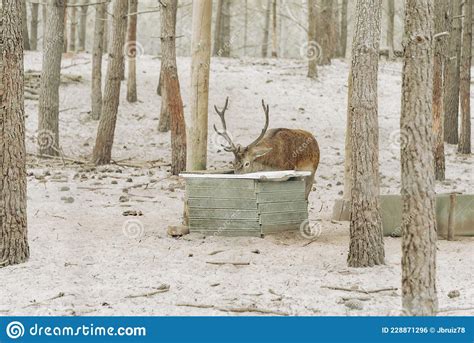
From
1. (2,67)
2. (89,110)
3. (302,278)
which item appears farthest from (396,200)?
(89,110)

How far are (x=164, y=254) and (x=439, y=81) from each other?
7.06 meters

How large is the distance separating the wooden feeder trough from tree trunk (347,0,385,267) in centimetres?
165

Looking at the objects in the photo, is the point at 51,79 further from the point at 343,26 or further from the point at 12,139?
the point at 343,26

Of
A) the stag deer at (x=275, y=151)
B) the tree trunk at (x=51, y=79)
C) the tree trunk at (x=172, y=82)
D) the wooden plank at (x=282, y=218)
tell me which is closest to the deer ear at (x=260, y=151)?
the stag deer at (x=275, y=151)

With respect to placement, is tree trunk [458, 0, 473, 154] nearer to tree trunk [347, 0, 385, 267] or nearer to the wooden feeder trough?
the wooden feeder trough

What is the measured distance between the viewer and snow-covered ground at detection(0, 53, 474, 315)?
6645 millimetres

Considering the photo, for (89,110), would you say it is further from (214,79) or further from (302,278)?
(302,278)

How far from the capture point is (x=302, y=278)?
24.6ft

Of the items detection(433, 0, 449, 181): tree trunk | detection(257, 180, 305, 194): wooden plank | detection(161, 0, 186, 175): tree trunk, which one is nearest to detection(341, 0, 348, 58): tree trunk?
detection(433, 0, 449, 181): tree trunk

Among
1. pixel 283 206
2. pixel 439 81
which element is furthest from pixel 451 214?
pixel 439 81

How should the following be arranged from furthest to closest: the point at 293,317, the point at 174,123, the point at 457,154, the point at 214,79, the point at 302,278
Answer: the point at 214,79 < the point at 457,154 < the point at 174,123 < the point at 302,278 < the point at 293,317

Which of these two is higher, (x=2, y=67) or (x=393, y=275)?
(x=2, y=67)

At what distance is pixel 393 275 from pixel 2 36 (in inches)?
185

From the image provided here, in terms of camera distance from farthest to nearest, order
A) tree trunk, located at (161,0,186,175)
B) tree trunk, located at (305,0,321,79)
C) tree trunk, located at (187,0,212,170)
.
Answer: tree trunk, located at (305,0,321,79)
tree trunk, located at (161,0,186,175)
tree trunk, located at (187,0,212,170)
